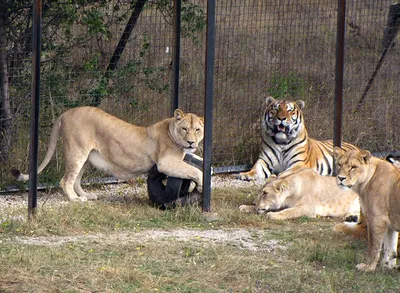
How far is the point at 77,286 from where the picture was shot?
18.4 ft

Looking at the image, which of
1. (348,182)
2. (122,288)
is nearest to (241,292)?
(122,288)

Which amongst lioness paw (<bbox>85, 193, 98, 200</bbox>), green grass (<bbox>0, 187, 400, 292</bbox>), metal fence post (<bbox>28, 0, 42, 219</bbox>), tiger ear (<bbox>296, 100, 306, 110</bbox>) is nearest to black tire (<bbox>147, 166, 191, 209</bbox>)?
green grass (<bbox>0, 187, 400, 292</bbox>)

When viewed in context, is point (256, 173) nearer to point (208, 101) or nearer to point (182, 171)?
point (182, 171)

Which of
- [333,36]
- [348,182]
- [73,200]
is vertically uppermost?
[333,36]

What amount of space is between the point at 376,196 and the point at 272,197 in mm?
1929

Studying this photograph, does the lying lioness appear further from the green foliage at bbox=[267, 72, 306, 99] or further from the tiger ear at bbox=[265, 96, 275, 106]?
the green foliage at bbox=[267, 72, 306, 99]

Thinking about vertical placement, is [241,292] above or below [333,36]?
below

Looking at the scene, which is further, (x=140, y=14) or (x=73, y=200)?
(x=140, y=14)

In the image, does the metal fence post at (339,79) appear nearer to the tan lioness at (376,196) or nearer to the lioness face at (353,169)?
the tan lioness at (376,196)

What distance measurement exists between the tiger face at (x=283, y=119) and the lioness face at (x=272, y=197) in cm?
194

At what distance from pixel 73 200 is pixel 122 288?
2.93 m

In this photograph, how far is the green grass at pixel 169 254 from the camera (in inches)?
227

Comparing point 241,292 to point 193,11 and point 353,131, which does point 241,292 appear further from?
point 353,131

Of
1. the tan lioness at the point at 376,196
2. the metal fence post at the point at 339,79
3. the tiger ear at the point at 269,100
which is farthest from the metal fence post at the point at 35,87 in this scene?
the tiger ear at the point at 269,100
